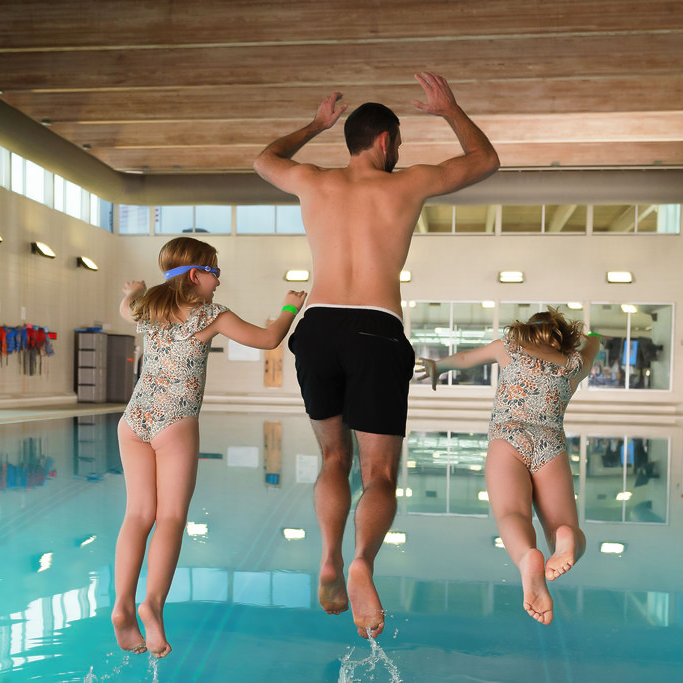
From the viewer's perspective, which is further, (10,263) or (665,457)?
(10,263)

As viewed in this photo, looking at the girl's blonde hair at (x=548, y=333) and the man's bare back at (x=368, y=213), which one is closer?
the man's bare back at (x=368, y=213)

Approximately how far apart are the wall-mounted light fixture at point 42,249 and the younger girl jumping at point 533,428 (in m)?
14.1

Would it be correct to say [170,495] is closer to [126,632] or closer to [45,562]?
[126,632]

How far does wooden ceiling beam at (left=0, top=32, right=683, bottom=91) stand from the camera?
853cm

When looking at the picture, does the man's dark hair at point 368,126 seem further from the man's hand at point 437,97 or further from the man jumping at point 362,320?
the man's hand at point 437,97

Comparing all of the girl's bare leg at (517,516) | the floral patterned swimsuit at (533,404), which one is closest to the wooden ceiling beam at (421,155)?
the floral patterned swimsuit at (533,404)

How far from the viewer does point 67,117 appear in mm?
11188

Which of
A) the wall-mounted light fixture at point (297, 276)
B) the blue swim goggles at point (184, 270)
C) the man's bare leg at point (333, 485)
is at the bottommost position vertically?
the man's bare leg at point (333, 485)

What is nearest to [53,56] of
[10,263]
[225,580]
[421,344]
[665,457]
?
[10,263]

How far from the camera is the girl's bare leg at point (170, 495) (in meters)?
2.62

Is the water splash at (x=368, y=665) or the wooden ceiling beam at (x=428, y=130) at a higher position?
the wooden ceiling beam at (x=428, y=130)

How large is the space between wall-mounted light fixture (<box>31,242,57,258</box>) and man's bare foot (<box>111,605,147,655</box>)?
14475mm

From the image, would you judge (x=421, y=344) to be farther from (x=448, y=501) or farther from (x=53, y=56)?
(x=448, y=501)

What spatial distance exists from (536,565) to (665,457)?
7482 millimetres
